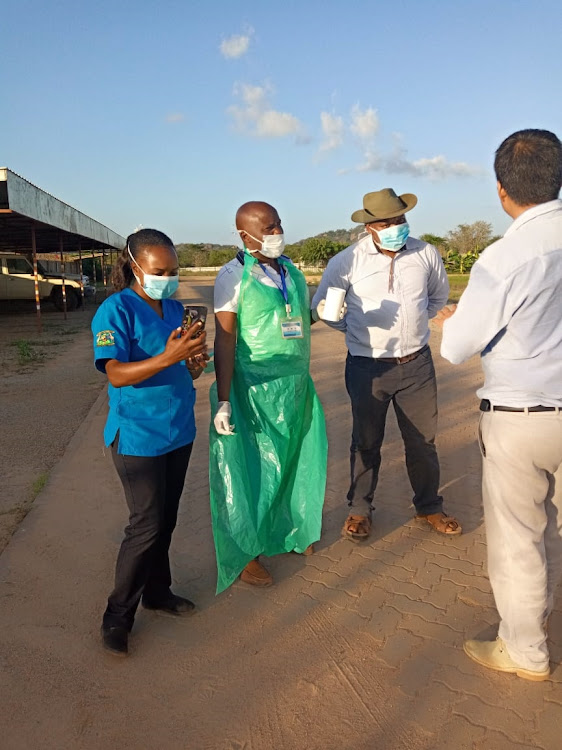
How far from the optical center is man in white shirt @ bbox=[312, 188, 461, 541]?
338 centimetres

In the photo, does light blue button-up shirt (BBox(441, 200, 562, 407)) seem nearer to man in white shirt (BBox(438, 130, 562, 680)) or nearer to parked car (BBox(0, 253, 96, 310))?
man in white shirt (BBox(438, 130, 562, 680))

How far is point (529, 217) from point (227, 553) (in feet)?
6.83

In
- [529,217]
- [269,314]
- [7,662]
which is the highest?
[529,217]

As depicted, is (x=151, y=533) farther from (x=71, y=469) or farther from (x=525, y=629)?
(x=71, y=469)

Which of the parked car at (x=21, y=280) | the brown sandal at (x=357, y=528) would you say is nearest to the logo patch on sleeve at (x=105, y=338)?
the brown sandal at (x=357, y=528)

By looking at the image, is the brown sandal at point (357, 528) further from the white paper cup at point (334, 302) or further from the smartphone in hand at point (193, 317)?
the smartphone in hand at point (193, 317)

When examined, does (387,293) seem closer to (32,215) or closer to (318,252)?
(32,215)

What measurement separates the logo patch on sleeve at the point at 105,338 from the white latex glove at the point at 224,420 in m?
0.74

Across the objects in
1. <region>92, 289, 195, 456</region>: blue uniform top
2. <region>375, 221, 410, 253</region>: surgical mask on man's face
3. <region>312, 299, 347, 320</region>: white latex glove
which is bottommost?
<region>92, 289, 195, 456</region>: blue uniform top

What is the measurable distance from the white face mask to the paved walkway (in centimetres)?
175

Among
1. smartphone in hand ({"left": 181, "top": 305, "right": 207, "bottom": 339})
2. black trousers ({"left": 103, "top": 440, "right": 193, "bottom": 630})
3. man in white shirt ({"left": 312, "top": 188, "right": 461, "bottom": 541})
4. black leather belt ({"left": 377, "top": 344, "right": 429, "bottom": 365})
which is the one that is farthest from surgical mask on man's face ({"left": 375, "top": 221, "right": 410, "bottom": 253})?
black trousers ({"left": 103, "top": 440, "right": 193, "bottom": 630})

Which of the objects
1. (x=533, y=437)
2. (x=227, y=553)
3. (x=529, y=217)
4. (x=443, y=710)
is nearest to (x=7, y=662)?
(x=227, y=553)

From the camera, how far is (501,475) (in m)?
2.22

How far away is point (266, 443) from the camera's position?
312cm
